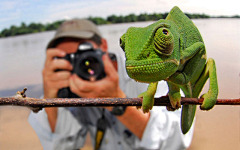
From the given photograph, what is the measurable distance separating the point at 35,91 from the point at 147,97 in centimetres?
184

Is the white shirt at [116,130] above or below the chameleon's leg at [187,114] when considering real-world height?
below

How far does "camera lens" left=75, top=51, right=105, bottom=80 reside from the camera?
3.79 feet

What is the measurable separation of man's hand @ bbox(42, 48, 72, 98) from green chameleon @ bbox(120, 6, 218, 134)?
1032 millimetres

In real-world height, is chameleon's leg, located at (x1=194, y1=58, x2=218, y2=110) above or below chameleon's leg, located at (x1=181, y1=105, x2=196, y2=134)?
above

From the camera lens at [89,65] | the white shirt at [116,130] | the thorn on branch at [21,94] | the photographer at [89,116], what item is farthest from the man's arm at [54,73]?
the thorn on branch at [21,94]

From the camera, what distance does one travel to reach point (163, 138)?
1435 millimetres

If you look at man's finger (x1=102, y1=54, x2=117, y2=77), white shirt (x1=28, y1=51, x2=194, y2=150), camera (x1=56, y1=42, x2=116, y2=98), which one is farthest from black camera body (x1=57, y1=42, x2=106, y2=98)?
white shirt (x1=28, y1=51, x2=194, y2=150)

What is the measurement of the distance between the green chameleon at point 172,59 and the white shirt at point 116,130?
859 mm

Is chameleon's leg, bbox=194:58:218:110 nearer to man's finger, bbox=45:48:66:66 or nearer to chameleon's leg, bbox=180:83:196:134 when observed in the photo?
chameleon's leg, bbox=180:83:196:134

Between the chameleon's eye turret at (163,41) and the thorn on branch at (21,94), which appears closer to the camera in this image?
the chameleon's eye turret at (163,41)

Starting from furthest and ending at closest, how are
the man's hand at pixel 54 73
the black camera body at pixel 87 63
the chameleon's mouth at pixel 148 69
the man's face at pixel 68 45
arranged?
the man's face at pixel 68 45, the man's hand at pixel 54 73, the black camera body at pixel 87 63, the chameleon's mouth at pixel 148 69

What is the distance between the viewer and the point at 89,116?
1.76m

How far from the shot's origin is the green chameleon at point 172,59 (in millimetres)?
277

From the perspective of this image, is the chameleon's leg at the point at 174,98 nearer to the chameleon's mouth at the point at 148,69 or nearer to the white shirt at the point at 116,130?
the chameleon's mouth at the point at 148,69
